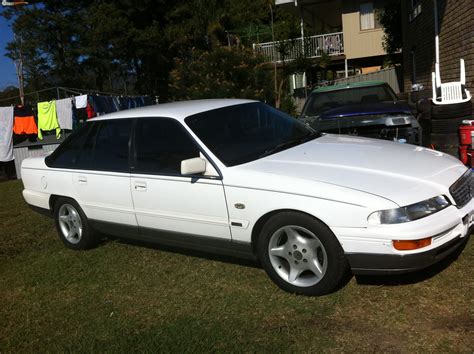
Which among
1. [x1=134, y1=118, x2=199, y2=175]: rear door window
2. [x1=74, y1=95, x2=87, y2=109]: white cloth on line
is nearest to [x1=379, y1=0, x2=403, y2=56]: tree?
[x1=74, y1=95, x2=87, y2=109]: white cloth on line

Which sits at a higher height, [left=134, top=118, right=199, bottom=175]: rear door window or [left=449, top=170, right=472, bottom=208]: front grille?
[left=134, top=118, right=199, bottom=175]: rear door window

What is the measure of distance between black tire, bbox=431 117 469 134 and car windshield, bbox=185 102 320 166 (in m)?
2.74

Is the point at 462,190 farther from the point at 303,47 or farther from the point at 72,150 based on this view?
the point at 303,47

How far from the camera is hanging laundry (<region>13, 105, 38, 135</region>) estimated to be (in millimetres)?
14141

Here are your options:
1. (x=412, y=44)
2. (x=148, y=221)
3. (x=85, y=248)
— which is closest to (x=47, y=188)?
(x=85, y=248)

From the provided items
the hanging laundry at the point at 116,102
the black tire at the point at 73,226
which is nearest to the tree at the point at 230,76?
the hanging laundry at the point at 116,102

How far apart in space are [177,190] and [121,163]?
0.89 m

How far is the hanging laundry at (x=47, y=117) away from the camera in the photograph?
13938 mm

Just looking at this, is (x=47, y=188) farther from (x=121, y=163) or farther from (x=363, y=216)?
(x=363, y=216)

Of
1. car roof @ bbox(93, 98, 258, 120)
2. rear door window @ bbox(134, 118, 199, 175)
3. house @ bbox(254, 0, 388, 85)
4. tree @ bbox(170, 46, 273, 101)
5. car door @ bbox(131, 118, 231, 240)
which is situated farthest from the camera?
house @ bbox(254, 0, 388, 85)

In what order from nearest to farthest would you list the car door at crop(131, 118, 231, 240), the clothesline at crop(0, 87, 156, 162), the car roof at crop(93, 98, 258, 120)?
1. the car door at crop(131, 118, 231, 240)
2. the car roof at crop(93, 98, 258, 120)
3. the clothesline at crop(0, 87, 156, 162)

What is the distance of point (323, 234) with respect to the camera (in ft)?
11.7

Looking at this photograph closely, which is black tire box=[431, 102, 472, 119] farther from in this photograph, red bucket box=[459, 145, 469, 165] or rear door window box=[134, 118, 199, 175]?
rear door window box=[134, 118, 199, 175]

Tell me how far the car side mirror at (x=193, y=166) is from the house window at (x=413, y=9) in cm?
1161
